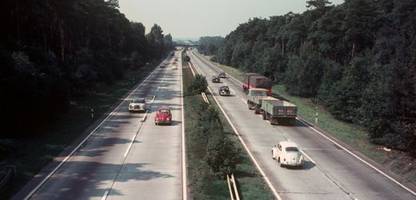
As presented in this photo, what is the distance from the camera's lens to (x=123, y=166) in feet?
98.7

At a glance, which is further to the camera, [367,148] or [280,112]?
[280,112]

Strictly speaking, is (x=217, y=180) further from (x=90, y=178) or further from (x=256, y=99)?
(x=256, y=99)

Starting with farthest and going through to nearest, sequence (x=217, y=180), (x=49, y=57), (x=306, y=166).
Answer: (x=49, y=57) → (x=306, y=166) → (x=217, y=180)

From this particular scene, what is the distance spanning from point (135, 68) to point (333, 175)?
108485 mm

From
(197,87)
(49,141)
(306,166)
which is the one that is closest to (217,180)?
(306,166)

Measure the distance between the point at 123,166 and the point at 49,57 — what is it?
85.1 feet

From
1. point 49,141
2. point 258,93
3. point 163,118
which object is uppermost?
point 258,93

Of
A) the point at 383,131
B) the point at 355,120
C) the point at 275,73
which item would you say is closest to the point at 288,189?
the point at 383,131

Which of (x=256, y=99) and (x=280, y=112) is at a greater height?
(x=256, y=99)

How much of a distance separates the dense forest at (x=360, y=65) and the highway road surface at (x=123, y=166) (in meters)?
15.8

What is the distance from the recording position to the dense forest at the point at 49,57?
36.9 metres

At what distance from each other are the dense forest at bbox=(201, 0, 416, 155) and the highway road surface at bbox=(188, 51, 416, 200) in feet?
15.7

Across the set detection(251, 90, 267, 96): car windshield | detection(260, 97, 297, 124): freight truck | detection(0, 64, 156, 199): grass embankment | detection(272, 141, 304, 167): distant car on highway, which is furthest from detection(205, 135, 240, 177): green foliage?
detection(251, 90, 267, 96): car windshield

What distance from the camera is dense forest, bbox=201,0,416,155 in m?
38.3
